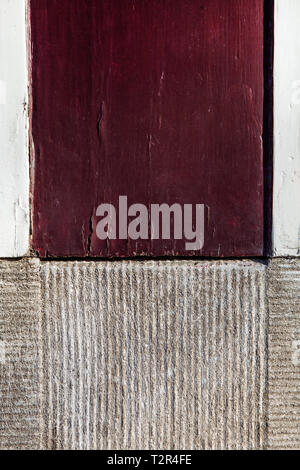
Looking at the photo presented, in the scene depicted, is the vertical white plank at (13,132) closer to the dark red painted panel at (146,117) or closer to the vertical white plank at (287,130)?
the dark red painted panel at (146,117)

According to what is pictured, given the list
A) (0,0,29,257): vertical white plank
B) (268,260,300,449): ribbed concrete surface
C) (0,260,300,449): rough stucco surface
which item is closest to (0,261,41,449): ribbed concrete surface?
(0,260,300,449): rough stucco surface

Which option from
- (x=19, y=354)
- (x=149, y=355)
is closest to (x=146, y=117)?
(x=149, y=355)

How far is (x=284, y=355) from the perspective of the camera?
8.62ft

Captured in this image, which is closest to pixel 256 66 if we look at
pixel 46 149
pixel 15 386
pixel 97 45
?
pixel 97 45

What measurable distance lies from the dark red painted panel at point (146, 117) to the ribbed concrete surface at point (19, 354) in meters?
0.19

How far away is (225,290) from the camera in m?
2.59

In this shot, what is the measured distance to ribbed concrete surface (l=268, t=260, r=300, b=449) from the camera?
260cm

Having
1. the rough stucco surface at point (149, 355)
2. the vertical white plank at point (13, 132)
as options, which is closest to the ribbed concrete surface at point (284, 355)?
the rough stucco surface at point (149, 355)

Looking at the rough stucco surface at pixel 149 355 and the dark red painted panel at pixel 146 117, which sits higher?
the dark red painted panel at pixel 146 117

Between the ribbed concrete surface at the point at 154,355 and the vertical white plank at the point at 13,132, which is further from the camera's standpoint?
the ribbed concrete surface at the point at 154,355

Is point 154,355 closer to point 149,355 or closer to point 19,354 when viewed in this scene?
point 149,355

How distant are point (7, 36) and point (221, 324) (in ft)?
6.08

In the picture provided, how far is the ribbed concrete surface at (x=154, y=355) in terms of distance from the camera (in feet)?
8.47

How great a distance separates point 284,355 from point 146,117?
1473mm
